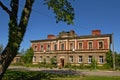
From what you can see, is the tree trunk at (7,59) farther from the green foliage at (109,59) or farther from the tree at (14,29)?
the green foliage at (109,59)

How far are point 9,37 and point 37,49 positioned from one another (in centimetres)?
5396

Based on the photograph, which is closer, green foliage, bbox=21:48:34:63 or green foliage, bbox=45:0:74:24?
green foliage, bbox=45:0:74:24

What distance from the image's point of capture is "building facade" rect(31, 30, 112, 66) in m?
50.8

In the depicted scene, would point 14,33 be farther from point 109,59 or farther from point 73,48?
point 73,48

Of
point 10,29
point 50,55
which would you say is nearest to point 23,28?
point 10,29

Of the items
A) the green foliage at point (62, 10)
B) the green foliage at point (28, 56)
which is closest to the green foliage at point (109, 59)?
the green foliage at point (28, 56)

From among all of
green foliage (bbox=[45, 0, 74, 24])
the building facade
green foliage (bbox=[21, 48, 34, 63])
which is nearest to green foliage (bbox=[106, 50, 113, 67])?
the building facade

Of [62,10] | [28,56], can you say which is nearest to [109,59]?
[28,56]

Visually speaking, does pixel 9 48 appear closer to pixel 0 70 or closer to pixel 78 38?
pixel 0 70

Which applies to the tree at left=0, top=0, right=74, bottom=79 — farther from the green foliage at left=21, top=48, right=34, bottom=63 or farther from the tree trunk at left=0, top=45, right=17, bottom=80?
the green foliage at left=21, top=48, right=34, bottom=63

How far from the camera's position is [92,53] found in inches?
2052

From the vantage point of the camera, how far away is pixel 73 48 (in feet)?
184

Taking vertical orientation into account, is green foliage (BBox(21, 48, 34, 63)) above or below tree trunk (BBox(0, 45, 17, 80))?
above

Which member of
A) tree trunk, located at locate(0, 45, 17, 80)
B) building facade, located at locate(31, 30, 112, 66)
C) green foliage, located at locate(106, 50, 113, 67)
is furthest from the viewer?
building facade, located at locate(31, 30, 112, 66)
